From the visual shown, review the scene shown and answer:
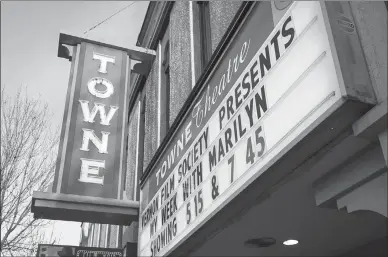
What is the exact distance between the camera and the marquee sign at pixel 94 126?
801 cm

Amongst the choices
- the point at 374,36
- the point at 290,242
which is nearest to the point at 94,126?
the point at 290,242

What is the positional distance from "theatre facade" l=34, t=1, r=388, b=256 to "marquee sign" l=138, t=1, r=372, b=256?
1 centimetres

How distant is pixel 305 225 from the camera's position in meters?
5.15

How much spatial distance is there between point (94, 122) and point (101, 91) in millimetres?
859

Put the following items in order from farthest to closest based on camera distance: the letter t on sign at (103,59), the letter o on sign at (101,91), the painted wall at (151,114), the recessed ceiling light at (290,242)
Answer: the painted wall at (151,114), the letter t on sign at (103,59), the letter o on sign at (101,91), the recessed ceiling light at (290,242)

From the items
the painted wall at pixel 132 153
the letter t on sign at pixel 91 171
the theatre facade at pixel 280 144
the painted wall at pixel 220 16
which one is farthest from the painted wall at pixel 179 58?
the painted wall at pixel 132 153

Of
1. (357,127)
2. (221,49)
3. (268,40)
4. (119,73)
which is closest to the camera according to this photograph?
(357,127)

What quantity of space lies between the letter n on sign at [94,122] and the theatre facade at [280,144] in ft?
3.18

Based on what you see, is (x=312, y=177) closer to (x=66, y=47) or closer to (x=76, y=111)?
(x=76, y=111)

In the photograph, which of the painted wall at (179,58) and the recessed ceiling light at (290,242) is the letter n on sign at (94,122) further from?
the recessed ceiling light at (290,242)

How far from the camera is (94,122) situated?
28.5 feet

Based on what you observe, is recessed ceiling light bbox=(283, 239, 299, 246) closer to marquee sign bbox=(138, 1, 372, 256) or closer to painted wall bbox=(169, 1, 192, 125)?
marquee sign bbox=(138, 1, 372, 256)

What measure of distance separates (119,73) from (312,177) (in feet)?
22.0

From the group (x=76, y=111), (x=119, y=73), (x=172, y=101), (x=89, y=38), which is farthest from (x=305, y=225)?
(x=89, y=38)
